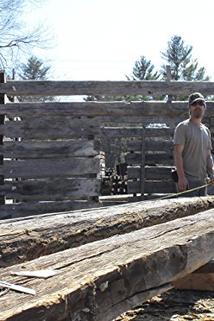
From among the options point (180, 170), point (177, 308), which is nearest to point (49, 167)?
point (180, 170)

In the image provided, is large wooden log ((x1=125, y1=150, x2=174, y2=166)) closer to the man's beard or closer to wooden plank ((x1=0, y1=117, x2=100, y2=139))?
wooden plank ((x1=0, y1=117, x2=100, y2=139))

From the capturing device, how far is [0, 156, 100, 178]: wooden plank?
9336mm

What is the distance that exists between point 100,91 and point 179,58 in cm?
3430

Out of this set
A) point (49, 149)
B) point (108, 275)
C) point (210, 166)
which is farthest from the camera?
point (49, 149)

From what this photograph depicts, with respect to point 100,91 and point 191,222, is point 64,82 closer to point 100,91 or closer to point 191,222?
point 100,91

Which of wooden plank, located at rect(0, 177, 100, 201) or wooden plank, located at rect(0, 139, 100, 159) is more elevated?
wooden plank, located at rect(0, 139, 100, 159)

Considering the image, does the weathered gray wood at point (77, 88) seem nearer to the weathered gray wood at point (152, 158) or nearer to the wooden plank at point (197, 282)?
the weathered gray wood at point (152, 158)

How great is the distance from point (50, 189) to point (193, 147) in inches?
139

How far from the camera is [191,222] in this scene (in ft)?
12.4

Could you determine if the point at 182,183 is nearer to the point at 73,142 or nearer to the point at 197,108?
the point at 197,108

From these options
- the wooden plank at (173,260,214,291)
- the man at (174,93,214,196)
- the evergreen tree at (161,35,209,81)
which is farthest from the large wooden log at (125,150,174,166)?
the evergreen tree at (161,35,209,81)

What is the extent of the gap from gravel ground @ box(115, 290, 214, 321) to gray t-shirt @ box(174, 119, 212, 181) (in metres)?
1.90

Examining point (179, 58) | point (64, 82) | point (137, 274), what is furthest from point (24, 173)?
point (179, 58)

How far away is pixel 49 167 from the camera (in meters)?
9.35
